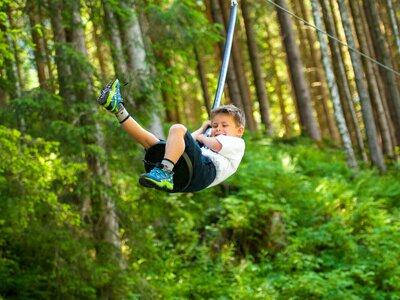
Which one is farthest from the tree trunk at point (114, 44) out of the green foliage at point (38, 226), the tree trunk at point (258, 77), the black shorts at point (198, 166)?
the tree trunk at point (258, 77)

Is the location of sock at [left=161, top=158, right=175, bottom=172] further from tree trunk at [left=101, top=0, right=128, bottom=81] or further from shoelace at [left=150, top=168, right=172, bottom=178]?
tree trunk at [left=101, top=0, right=128, bottom=81]

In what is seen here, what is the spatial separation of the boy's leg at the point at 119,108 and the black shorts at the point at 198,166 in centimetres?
27

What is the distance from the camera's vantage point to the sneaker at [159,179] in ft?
14.2

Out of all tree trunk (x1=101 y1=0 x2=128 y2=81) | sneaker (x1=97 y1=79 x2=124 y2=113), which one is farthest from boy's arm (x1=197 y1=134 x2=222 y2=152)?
tree trunk (x1=101 y1=0 x2=128 y2=81)

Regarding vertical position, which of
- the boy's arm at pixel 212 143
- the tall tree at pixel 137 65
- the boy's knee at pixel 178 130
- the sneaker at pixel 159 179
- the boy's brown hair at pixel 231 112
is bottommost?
the sneaker at pixel 159 179

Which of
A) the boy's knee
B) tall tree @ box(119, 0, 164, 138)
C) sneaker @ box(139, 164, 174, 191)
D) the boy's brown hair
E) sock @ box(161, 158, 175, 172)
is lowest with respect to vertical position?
sneaker @ box(139, 164, 174, 191)

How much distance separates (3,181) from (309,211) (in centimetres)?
671

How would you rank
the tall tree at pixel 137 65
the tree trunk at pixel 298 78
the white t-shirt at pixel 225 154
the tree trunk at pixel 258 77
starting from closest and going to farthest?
1. the white t-shirt at pixel 225 154
2. the tall tree at pixel 137 65
3. the tree trunk at pixel 298 78
4. the tree trunk at pixel 258 77

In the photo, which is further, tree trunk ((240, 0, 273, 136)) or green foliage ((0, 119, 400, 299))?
tree trunk ((240, 0, 273, 136))

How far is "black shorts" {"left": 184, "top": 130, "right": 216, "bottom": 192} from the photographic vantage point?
462cm

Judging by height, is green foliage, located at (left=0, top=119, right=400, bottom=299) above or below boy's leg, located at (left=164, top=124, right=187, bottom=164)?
below

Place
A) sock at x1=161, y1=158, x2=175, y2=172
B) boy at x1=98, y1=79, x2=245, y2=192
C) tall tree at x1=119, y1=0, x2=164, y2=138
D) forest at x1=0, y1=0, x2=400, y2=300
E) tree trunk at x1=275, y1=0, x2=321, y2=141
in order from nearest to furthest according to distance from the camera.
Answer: boy at x1=98, y1=79, x2=245, y2=192
sock at x1=161, y1=158, x2=175, y2=172
forest at x1=0, y1=0, x2=400, y2=300
tall tree at x1=119, y1=0, x2=164, y2=138
tree trunk at x1=275, y1=0, x2=321, y2=141

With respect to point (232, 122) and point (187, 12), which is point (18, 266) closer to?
point (187, 12)

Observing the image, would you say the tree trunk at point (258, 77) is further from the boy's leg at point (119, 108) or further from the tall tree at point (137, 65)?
the boy's leg at point (119, 108)
